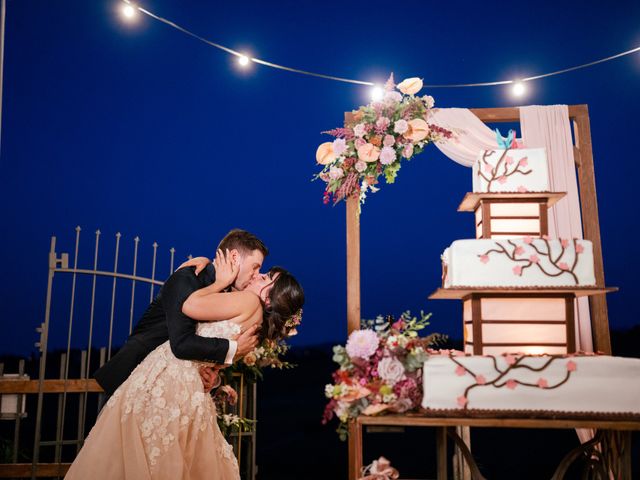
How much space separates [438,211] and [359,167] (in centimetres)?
1187

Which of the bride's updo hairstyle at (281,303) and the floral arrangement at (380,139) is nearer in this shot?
the bride's updo hairstyle at (281,303)

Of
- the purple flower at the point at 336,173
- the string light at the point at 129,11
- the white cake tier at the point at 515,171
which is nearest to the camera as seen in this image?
the white cake tier at the point at 515,171

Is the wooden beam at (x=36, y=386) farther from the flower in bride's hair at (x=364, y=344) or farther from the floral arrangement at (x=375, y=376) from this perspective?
the flower in bride's hair at (x=364, y=344)

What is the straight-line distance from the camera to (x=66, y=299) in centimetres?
1191

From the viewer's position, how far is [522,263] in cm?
379

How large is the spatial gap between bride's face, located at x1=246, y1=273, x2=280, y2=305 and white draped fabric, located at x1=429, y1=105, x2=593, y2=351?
88.3 inches

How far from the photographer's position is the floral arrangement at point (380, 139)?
4.31 meters

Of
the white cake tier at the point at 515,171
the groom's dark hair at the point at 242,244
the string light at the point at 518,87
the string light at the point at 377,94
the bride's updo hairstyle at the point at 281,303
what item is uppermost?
the string light at the point at 518,87

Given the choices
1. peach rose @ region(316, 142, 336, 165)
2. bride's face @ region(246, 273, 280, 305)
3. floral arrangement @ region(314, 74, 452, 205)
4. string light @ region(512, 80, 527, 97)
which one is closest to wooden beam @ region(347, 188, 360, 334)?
floral arrangement @ region(314, 74, 452, 205)

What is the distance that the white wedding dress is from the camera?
9.67ft

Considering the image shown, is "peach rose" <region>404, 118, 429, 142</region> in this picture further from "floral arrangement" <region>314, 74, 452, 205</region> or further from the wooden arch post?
the wooden arch post

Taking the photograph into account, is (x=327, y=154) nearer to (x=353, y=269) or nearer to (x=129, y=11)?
(x=353, y=269)

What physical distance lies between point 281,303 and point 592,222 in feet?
10.3

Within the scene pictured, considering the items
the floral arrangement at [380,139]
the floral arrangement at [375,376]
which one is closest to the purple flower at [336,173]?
the floral arrangement at [380,139]
